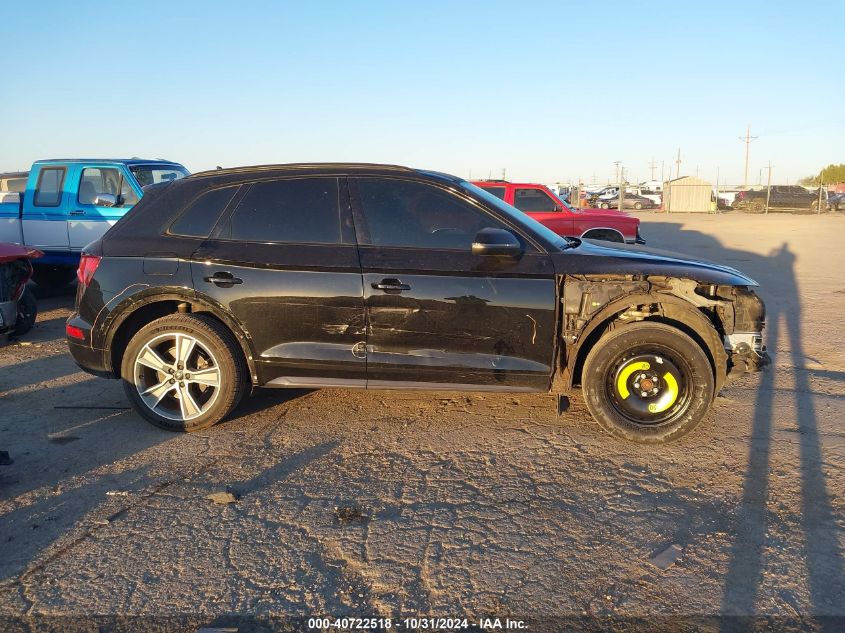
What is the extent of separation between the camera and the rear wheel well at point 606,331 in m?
4.43

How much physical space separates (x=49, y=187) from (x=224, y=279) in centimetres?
674

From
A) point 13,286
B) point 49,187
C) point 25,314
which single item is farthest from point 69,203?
point 13,286

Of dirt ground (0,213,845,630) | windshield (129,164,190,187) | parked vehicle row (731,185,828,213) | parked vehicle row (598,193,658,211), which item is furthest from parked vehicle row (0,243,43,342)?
parked vehicle row (598,193,658,211)

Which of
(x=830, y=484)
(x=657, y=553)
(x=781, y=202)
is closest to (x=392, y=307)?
(x=657, y=553)

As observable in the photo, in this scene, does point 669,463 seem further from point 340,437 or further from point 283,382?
point 283,382

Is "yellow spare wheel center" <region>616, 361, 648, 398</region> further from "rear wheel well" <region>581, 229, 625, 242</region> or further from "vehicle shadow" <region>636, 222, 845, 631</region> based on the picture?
"rear wheel well" <region>581, 229, 625, 242</region>

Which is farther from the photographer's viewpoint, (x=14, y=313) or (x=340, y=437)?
(x=14, y=313)

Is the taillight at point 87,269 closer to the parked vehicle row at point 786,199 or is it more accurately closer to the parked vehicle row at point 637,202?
the parked vehicle row at point 786,199

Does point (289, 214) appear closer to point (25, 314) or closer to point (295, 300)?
point (295, 300)

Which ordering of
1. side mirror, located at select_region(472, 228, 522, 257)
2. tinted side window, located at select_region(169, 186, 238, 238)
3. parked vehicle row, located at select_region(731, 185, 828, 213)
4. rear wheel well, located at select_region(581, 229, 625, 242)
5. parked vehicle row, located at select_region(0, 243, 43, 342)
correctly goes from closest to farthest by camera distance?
1. side mirror, located at select_region(472, 228, 522, 257)
2. tinted side window, located at select_region(169, 186, 238, 238)
3. parked vehicle row, located at select_region(0, 243, 43, 342)
4. rear wheel well, located at select_region(581, 229, 625, 242)
5. parked vehicle row, located at select_region(731, 185, 828, 213)

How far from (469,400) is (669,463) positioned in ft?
5.54

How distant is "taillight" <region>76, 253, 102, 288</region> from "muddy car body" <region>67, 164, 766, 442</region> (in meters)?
0.02

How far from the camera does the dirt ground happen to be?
9.10 feet

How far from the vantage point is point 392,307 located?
14.4 ft
